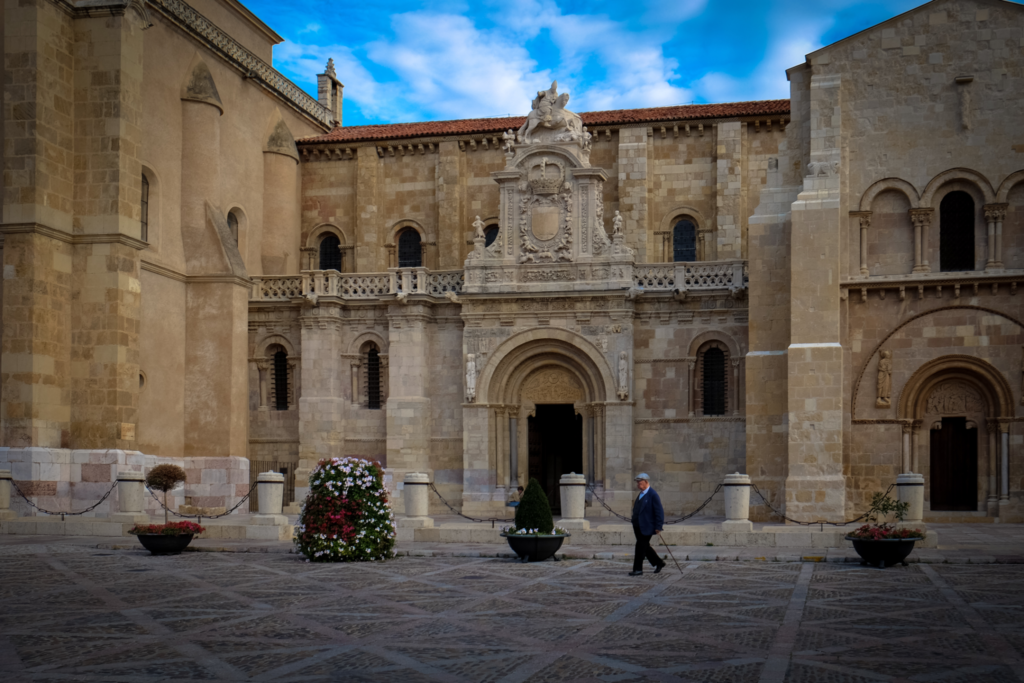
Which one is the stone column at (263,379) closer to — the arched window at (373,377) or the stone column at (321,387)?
the stone column at (321,387)

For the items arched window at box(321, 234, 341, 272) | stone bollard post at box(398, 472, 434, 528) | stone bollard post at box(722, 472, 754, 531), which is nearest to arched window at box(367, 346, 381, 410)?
arched window at box(321, 234, 341, 272)

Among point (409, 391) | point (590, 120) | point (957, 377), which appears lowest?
point (409, 391)

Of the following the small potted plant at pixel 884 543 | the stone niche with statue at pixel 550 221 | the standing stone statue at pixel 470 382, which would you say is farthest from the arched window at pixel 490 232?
the small potted plant at pixel 884 543

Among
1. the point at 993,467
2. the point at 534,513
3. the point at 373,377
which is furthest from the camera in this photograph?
the point at 373,377

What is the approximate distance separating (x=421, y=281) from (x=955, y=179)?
47.8 feet

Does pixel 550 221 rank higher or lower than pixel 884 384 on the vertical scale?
higher

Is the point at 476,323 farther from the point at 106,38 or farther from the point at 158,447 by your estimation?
the point at 106,38

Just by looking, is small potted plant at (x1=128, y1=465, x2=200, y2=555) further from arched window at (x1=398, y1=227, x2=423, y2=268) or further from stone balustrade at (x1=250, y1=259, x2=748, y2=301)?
arched window at (x1=398, y1=227, x2=423, y2=268)

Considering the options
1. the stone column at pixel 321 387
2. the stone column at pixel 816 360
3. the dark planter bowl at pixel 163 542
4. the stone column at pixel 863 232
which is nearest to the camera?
the dark planter bowl at pixel 163 542

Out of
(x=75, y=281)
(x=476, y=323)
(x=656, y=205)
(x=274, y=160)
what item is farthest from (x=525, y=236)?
(x=75, y=281)

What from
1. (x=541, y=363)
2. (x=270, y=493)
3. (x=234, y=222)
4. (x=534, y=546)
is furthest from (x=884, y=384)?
(x=234, y=222)

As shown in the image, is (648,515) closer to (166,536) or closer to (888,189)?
(166,536)

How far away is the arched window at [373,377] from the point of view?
33.5m

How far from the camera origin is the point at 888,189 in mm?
28203
